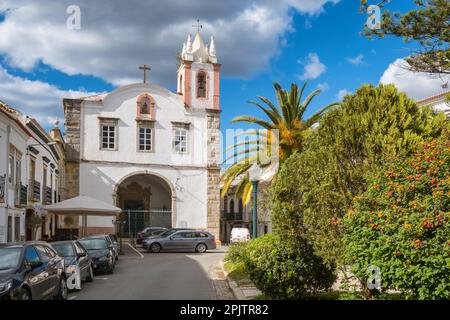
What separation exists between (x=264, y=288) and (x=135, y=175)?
32163 millimetres

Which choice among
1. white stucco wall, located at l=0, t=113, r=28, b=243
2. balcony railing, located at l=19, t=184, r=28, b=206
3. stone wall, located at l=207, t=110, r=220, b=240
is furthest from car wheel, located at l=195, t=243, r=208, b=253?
balcony railing, located at l=19, t=184, r=28, b=206

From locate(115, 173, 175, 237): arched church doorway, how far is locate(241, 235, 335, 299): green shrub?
3031 cm

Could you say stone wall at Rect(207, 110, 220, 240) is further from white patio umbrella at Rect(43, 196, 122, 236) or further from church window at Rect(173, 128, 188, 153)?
white patio umbrella at Rect(43, 196, 122, 236)

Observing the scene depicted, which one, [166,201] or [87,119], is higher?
[87,119]

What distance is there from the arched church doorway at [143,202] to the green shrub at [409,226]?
33540mm

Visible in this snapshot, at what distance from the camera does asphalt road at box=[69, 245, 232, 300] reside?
13.8 metres

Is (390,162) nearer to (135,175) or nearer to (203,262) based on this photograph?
(203,262)

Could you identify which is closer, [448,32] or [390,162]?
[390,162]

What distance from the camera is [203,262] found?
2550cm

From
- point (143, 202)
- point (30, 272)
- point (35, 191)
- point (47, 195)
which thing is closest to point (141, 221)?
point (143, 202)

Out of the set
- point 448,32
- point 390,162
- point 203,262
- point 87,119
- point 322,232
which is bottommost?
point 203,262

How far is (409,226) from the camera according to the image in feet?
23.4
